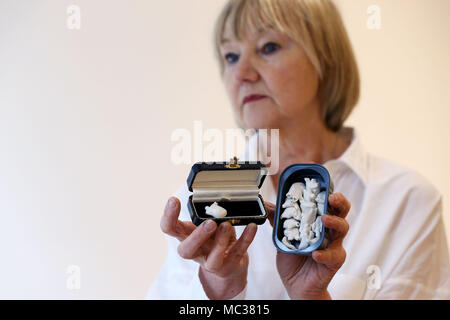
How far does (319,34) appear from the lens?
1715 millimetres

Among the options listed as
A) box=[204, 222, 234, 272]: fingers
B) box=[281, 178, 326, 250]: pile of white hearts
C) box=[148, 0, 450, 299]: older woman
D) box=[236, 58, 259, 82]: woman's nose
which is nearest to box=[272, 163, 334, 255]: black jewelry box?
box=[281, 178, 326, 250]: pile of white hearts

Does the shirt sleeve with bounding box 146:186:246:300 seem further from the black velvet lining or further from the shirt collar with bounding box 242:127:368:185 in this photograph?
the black velvet lining

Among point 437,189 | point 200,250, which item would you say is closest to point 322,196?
point 200,250

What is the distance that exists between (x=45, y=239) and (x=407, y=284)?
1.23 meters

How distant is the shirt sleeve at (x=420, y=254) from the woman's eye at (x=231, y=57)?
744 millimetres

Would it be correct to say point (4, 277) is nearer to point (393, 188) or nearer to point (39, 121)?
point (39, 121)

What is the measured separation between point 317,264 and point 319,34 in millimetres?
845

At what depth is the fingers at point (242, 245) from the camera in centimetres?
114

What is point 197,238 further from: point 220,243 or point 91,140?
point 91,140

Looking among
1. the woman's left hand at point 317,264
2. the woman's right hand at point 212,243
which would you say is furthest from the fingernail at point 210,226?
the woman's left hand at point 317,264

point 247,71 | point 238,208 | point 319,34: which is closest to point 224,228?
point 238,208

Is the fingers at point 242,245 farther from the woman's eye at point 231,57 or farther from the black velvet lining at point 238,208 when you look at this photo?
the woman's eye at point 231,57

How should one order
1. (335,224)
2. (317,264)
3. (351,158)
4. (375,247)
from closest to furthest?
(335,224), (317,264), (375,247), (351,158)

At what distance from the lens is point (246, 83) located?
5.67ft
